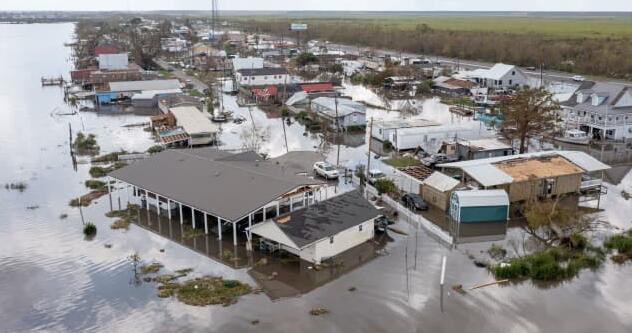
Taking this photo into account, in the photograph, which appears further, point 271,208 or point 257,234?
point 271,208

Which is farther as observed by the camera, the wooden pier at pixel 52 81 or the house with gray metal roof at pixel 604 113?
the wooden pier at pixel 52 81

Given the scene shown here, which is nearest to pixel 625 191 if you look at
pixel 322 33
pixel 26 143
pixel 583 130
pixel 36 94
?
pixel 583 130

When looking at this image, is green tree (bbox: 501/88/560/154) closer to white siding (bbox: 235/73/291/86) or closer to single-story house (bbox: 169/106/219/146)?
single-story house (bbox: 169/106/219/146)

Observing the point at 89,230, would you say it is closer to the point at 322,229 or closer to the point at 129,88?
the point at 322,229

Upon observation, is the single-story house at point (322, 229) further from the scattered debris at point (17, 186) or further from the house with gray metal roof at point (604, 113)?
the house with gray metal roof at point (604, 113)

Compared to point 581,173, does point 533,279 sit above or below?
below

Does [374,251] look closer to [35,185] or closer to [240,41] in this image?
[35,185]

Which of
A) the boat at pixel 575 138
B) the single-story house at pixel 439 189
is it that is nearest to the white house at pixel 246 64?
the boat at pixel 575 138

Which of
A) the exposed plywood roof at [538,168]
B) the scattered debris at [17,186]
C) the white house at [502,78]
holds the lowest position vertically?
the scattered debris at [17,186]
